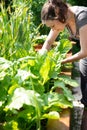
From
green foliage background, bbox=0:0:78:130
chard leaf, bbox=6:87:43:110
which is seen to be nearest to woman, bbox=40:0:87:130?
green foliage background, bbox=0:0:78:130

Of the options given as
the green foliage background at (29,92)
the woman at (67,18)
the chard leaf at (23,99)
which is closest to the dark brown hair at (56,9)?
the woman at (67,18)

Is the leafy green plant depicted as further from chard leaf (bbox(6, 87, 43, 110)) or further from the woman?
the woman

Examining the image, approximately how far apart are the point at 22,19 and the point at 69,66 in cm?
76

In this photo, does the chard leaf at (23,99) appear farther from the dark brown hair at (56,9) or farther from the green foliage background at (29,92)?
the dark brown hair at (56,9)

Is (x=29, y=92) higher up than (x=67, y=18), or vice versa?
(x=67, y=18)

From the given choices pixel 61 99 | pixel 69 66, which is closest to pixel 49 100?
pixel 61 99

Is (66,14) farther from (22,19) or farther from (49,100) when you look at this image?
(22,19)

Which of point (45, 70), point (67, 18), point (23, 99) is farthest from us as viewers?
point (67, 18)

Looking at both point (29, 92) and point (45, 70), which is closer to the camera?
point (29, 92)

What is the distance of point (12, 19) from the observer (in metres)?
3.28

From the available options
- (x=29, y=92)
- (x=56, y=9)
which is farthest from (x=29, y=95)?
(x=56, y=9)

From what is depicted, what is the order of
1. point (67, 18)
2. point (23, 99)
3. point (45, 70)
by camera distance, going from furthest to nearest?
point (67, 18)
point (45, 70)
point (23, 99)

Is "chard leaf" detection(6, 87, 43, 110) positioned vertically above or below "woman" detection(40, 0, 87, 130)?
below

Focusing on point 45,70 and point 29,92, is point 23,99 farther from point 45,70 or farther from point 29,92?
point 45,70
